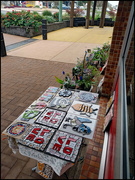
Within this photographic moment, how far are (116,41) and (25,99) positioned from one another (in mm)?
2768

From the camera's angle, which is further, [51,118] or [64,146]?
[51,118]

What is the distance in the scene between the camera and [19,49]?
8711 millimetres

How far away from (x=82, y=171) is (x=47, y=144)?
74 centimetres

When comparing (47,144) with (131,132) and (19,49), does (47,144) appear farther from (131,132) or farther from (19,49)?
(19,49)

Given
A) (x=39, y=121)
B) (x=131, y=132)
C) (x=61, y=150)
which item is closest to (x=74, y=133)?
(x=61, y=150)

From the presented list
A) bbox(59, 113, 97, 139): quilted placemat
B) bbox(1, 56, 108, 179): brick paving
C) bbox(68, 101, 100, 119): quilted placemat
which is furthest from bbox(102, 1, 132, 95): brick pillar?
bbox(59, 113, 97, 139): quilted placemat

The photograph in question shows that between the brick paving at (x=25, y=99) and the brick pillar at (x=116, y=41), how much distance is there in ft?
1.42

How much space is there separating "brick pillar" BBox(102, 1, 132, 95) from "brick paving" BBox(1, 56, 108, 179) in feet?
1.42

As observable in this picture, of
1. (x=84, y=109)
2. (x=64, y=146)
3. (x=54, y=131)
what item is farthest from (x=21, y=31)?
(x=64, y=146)

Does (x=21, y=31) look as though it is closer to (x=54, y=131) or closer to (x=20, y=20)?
(x=20, y=20)

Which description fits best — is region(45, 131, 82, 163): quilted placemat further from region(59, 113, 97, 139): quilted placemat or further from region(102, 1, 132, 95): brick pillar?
region(102, 1, 132, 95): brick pillar

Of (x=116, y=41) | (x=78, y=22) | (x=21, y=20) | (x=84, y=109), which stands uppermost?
(x=78, y=22)

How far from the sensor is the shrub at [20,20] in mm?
11328

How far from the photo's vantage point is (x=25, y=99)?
4.06 metres
